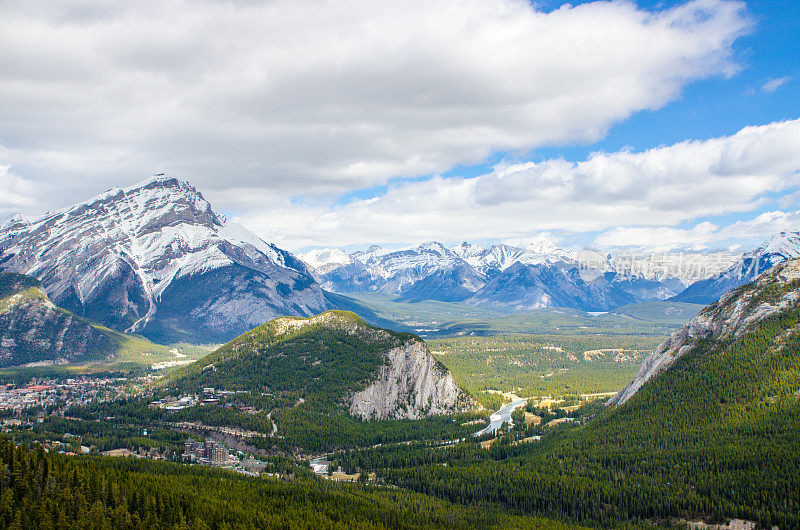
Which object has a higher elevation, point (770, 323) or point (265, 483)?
point (770, 323)

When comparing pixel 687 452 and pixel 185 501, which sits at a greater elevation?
pixel 185 501

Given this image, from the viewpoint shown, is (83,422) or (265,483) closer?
(265,483)

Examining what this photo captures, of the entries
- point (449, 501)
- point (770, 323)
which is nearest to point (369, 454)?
point (449, 501)

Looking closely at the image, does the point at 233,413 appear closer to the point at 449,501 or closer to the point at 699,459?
the point at 449,501

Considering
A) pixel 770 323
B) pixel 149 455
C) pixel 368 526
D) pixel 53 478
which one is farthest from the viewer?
pixel 770 323

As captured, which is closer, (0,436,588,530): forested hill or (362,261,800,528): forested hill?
(0,436,588,530): forested hill

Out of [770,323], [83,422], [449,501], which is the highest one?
[770,323]

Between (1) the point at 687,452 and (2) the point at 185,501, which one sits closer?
(2) the point at 185,501

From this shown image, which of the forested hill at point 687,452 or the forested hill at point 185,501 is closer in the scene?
the forested hill at point 185,501
